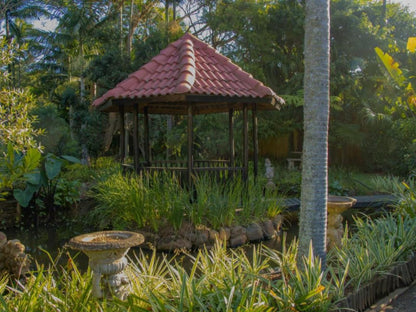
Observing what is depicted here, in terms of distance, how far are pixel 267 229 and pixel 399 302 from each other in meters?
3.73

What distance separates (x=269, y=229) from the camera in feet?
24.9

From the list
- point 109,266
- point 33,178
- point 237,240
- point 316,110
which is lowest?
point 237,240

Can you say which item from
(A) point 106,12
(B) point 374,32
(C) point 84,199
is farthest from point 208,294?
(A) point 106,12

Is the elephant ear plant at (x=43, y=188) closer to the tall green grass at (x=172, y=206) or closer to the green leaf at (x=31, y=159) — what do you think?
the green leaf at (x=31, y=159)

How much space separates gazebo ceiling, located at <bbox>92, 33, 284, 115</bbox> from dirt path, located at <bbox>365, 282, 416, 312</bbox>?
4615 mm

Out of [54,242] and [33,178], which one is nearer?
[54,242]

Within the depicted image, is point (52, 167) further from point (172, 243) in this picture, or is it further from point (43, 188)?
point (172, 243)

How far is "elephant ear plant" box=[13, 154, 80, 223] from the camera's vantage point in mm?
8328

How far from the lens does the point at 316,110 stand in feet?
11.3

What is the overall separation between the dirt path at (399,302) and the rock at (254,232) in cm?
333

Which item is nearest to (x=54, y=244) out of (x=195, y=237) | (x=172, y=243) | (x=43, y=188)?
(x=172, y=243)

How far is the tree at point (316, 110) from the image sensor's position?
3.46m

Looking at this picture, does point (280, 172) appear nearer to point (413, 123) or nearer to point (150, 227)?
point (413, 123)

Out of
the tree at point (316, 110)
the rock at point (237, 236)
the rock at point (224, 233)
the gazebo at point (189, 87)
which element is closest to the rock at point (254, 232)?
the rock at point (237, 236)
